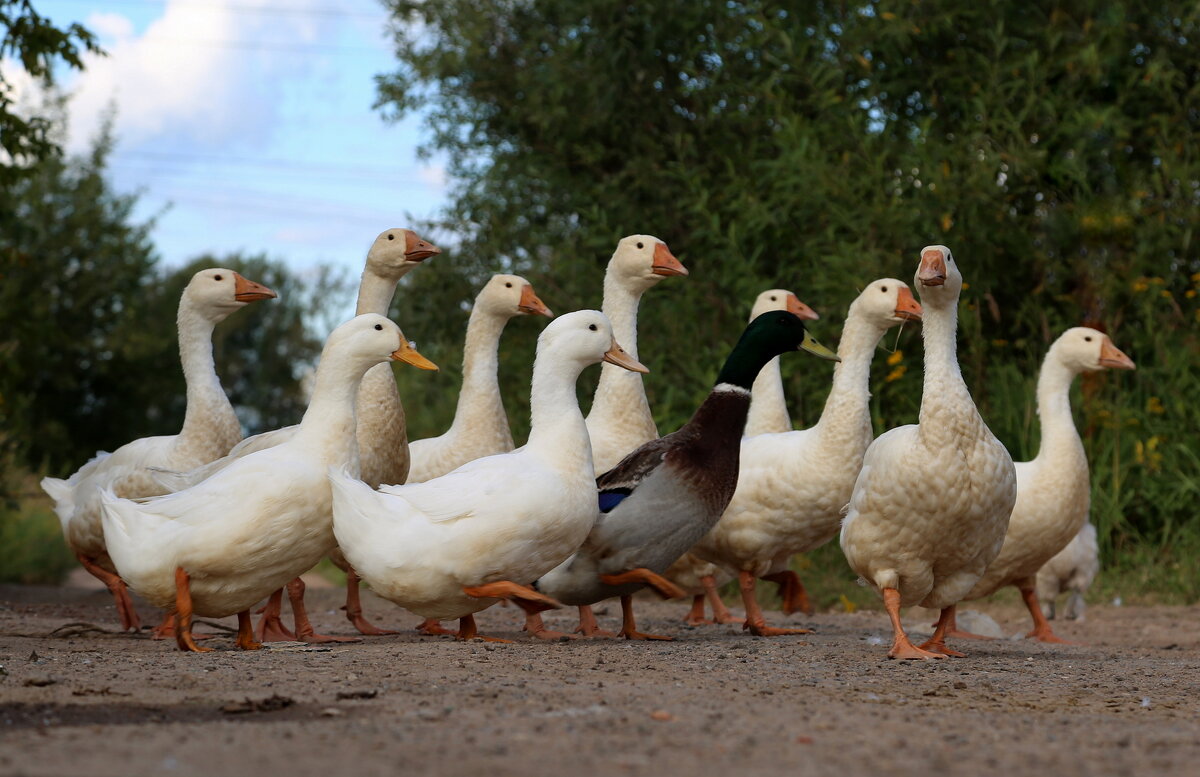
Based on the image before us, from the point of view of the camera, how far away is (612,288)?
8312mm

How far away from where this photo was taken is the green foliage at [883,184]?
36.3ft

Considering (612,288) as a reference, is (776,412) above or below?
below

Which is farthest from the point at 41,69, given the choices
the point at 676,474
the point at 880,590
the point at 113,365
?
the point at 113,365

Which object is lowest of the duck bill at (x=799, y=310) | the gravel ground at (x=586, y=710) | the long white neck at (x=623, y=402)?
the gravel ground at (x=586, y=710)

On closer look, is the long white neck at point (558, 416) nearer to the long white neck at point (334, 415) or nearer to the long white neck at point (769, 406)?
the long white neck at point (334, 415)

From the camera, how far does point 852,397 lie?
7.40 metres

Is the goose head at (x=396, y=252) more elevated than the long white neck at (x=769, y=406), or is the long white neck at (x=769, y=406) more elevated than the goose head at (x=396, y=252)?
the goose head at (x=396, y=252)

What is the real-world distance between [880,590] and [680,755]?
10.2ft

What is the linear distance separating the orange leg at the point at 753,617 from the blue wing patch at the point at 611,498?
117 cm

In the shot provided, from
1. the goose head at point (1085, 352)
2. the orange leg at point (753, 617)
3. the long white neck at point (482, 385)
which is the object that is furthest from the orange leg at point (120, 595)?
the goose head at point (1085, 352)

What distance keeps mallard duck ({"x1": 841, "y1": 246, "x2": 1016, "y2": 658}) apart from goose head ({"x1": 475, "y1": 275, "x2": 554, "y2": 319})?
272 centimetres

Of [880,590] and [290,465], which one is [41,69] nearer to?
[290,465]

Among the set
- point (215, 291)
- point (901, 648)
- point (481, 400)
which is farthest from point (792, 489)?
point (215, 291)

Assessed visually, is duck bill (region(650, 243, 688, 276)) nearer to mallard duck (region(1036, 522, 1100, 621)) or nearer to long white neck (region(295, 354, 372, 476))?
long white neck (region(295, 354, 372, 476))
